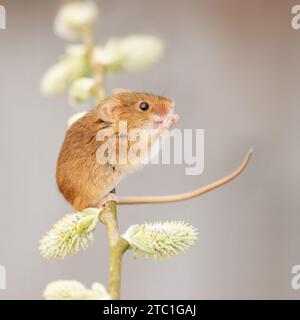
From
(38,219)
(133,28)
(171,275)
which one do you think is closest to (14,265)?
(38,219)

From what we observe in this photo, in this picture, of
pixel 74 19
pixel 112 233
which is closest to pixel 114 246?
pixel 112 233

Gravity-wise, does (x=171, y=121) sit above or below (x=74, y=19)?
below

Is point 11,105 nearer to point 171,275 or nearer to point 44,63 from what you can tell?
point 44,63
